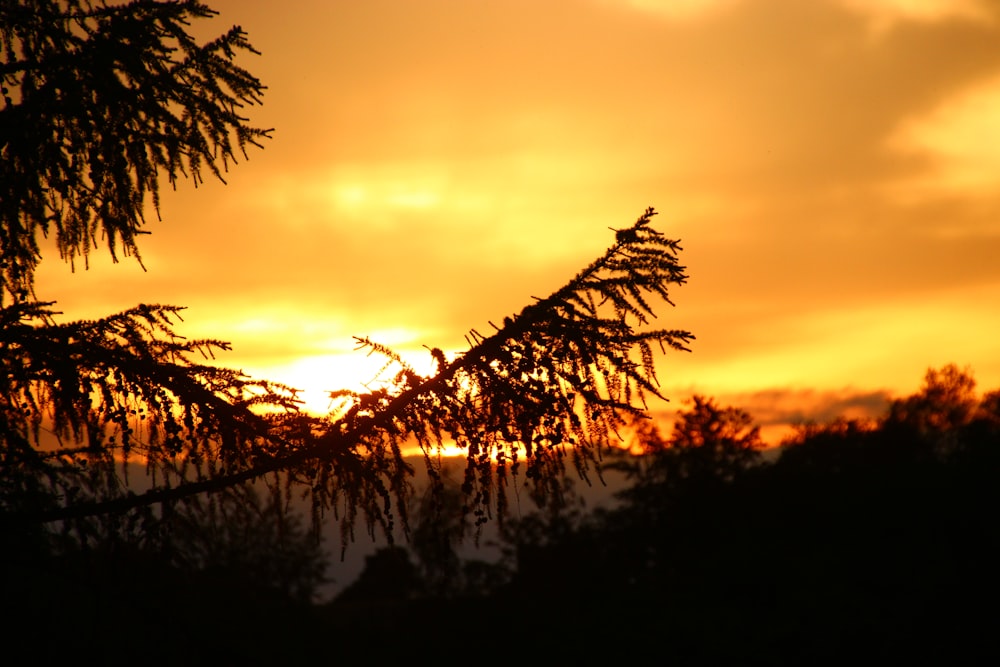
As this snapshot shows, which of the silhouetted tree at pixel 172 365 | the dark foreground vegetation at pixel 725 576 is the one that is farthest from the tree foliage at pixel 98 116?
the dark foreground vegetation at pixel 725 576

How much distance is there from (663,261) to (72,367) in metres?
3.12

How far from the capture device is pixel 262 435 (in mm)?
5984

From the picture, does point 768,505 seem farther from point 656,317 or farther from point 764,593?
point 656,317

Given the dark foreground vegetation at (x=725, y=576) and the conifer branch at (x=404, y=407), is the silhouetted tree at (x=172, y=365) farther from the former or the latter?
the dark foreground vegetation at (x=725, y=576)

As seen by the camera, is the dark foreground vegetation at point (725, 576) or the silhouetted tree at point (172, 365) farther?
the dark foreground vegetation at point (725, 576)

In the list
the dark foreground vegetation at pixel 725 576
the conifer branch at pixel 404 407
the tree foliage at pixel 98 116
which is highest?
the tree foliage at pixel 98 116

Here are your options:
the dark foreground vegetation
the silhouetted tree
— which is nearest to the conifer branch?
the silhouetted tree

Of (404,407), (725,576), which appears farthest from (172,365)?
(725,576)

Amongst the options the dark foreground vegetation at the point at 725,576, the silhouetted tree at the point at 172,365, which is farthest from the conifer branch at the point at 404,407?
the dark foreground vegetation at the point at 725,576

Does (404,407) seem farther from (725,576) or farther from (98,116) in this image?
(725,576)

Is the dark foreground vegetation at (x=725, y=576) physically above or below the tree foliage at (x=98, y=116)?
below

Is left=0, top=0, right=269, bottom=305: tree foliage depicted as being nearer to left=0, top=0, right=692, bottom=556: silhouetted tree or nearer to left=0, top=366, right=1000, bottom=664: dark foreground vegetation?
left=0, top=0, right=692, bottom=556: silhouetted tree

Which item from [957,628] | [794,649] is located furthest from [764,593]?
[957,628]

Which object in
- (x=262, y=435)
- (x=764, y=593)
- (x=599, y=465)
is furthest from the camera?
(x=764, y=593)
